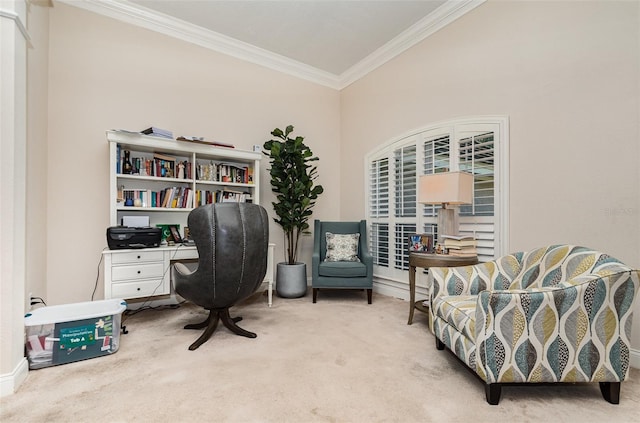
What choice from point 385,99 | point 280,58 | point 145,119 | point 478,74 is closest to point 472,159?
A: point 478,74

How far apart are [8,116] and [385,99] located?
12.2 ft

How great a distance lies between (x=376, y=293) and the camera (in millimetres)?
4090

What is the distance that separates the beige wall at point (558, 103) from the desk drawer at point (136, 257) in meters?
3.25

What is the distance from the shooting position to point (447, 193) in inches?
105

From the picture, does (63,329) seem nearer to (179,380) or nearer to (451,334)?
(179,380)

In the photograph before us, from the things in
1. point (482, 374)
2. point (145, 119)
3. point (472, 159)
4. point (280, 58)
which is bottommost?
point (482, 374)

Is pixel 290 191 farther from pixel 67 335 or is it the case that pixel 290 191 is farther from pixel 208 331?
pixel 67 335

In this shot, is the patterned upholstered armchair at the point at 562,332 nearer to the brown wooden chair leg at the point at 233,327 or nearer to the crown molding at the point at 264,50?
the brown wooden chair leg at the point at 233,327

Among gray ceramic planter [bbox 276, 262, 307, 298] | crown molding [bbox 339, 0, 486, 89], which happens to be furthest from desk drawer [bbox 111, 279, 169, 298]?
crown molding [bbox 339, 0, 486, 89]

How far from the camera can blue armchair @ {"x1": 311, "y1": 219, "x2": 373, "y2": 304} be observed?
3506 mm

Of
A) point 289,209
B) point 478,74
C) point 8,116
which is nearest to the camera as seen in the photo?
point 8,116

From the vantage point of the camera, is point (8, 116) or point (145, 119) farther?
point (145, 119)

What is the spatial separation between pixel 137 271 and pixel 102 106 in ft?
5.94

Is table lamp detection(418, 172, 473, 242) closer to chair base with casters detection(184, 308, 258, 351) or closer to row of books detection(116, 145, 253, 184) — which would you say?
chair base with casters detection(184, 308, 258, 351)
